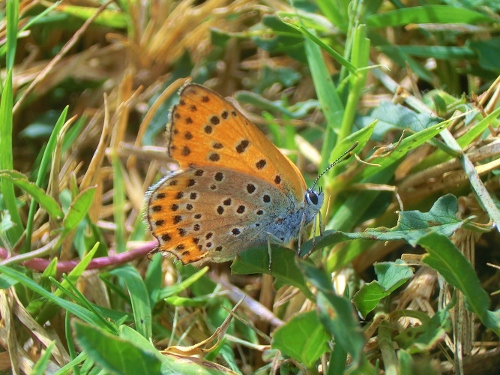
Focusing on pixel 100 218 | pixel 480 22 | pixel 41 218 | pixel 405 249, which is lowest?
pixel 405 249

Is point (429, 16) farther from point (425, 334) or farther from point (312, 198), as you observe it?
point (425, 334)

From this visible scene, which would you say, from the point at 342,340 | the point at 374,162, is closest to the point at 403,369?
the point at 342,340

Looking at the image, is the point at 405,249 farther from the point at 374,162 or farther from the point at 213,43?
the point at 213,43

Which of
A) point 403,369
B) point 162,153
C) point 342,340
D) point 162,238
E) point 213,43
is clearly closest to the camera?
point 342,340

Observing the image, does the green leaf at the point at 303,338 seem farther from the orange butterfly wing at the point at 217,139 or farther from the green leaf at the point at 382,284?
the orange butterfly wing at the point at 217,139

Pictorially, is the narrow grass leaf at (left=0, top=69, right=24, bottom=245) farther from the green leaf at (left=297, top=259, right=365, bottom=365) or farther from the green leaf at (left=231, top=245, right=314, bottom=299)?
the green leaf at (left=297, top=259, right=365, bottom=365)

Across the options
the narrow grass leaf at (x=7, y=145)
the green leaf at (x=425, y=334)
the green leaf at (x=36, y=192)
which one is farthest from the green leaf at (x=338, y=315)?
the narrow grass leaf at (x=7, y=145)

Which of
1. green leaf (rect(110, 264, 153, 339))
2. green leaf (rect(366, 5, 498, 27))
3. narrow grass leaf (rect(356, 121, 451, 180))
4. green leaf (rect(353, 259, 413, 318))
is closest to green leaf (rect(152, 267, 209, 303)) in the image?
green leaf (rect(110, 264, 153, 339))
